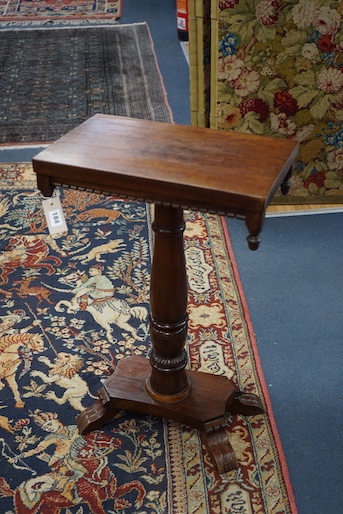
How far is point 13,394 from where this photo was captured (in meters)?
2.01

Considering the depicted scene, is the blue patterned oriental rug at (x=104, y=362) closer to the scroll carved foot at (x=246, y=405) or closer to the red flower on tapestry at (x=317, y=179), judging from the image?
the scroll carved foot at (x=246, y=405)

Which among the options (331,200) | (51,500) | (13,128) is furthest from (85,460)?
(13,128)

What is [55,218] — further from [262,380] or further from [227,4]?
[227,4]

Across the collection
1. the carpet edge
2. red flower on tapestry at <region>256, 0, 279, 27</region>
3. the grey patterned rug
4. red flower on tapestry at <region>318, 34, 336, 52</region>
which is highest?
red flower on tapestry at <region>256, 0, 279, 27</region>

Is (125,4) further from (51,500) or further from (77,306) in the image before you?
(51,500)

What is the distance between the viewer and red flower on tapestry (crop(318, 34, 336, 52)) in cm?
257

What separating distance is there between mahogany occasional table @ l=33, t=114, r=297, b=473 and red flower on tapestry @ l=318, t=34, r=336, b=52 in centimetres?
120

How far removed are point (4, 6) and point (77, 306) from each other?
5.10m

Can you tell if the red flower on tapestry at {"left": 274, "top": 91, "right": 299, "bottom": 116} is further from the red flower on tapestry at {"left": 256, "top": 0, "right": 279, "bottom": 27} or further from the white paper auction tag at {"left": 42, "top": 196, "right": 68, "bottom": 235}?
the white paper auction tag at {"left": 42, "top": 196, "right": 68, "bottom": 235}

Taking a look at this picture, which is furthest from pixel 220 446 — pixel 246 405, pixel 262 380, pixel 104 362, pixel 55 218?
pixel 55 218

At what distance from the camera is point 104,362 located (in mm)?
2133

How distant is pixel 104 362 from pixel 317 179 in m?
1.38

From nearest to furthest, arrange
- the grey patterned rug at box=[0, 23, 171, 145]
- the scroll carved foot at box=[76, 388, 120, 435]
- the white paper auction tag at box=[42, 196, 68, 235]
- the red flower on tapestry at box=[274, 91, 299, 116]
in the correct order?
the scroll carved foot at box=[76, 388, 120, 435], the white paper auction tag at box=[42, 196, 68, 235], the red flower on tapestry at box=[274, 91, 299, 116], the grey patterned rug at box=[0, 23, 171, 145]

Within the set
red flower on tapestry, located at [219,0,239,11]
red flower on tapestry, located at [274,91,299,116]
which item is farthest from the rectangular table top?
red flower on tapestry, located at [274,91,299,116]
